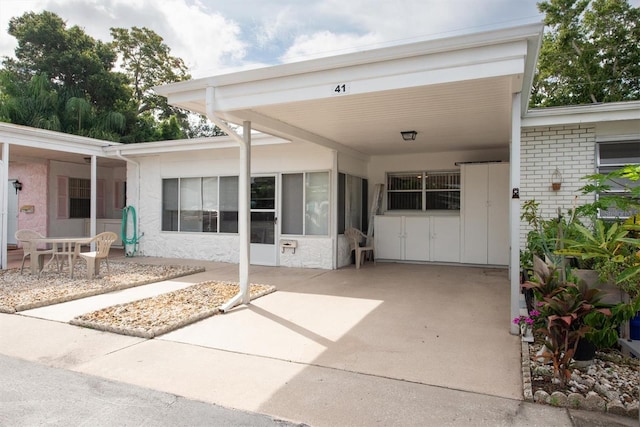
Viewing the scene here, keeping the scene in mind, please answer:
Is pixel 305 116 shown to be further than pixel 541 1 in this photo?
No

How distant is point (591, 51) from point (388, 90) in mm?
15486

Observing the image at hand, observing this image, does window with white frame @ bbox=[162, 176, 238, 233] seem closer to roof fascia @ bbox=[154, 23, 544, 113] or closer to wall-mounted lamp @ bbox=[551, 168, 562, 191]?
roof fascia @ bbox=[154, 23, 544, 113]

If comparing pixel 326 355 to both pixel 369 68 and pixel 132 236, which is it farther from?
pixel 132 236

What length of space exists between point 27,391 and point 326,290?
4197 millimetres

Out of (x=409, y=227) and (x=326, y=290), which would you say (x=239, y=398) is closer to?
(x=326, y=290)

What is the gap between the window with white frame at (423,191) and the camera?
964 centimetres

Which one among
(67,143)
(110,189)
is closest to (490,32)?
(67,143)

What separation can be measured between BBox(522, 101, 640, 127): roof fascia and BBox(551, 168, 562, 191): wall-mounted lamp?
2.73ft

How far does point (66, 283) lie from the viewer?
6773mm

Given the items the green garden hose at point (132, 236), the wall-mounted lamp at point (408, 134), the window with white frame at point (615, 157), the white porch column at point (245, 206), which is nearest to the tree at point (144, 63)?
the green garden hose at point (132, 236)

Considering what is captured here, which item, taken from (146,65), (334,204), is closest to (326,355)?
(334,204)

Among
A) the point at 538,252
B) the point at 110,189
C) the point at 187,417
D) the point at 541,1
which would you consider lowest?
the point at 187,417

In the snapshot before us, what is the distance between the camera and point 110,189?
13.7 meters

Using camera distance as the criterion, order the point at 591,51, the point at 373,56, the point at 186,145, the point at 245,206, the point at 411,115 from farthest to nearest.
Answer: the point at 591,51, the point at 186,145, the point at 411,115, the point at 245,206, the point at 373,56
